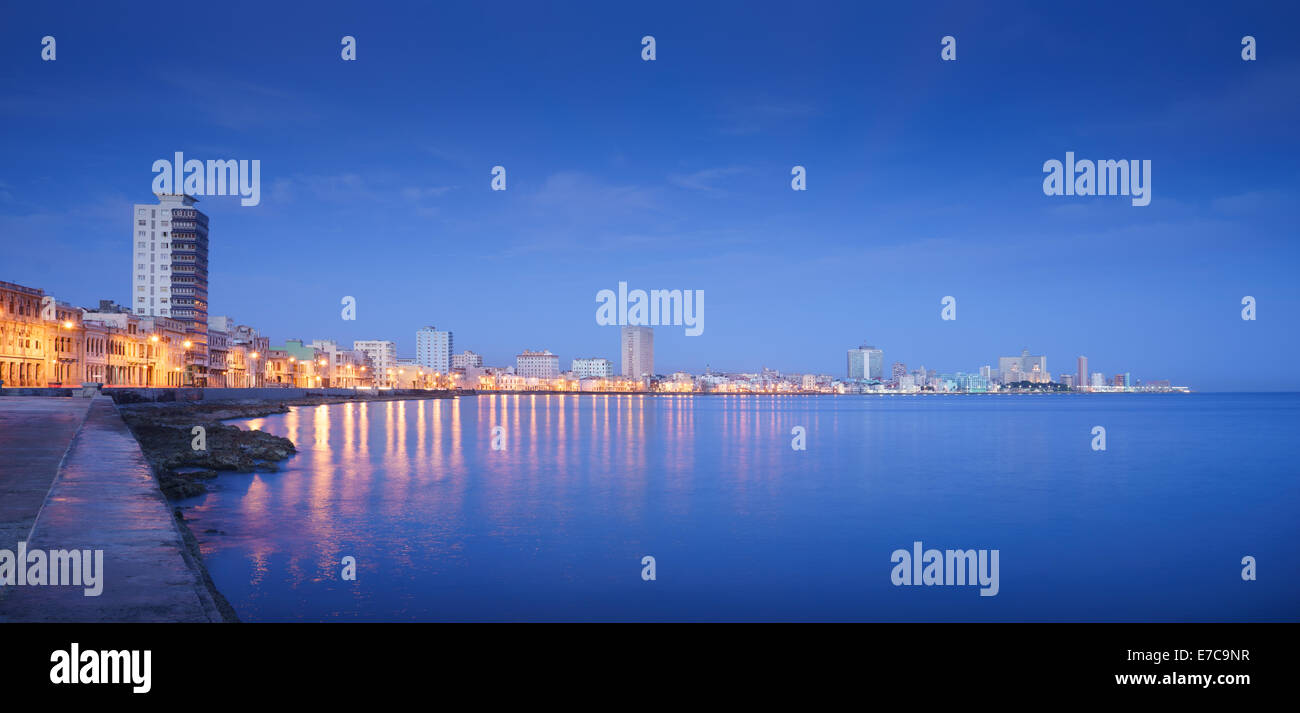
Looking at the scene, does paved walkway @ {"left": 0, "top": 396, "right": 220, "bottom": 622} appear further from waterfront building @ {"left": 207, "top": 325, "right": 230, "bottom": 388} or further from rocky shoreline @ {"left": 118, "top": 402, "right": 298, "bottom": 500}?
waterfront building @ {"left": 207, "top": 325, "right": 230, "bottom": 388}

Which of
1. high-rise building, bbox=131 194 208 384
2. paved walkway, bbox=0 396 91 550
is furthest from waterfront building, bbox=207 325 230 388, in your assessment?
paved walkway, bbox=0 396 91 550

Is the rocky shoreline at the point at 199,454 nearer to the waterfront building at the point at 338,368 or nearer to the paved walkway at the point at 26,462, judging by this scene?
the paved walkway at the point at 26,462

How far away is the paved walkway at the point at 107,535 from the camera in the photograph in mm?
6215

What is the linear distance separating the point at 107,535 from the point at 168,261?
15294 cm

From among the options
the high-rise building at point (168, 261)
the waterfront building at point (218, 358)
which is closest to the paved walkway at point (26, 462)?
the waterfront building at point (218, 358)

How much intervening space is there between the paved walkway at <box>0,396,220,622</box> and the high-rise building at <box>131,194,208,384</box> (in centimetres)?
13792

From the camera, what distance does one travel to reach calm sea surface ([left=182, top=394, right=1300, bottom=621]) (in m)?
12.6

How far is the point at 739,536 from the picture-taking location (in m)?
18.3

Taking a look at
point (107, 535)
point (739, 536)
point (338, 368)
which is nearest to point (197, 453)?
point (739, 536)

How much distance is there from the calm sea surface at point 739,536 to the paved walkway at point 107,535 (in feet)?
7.01

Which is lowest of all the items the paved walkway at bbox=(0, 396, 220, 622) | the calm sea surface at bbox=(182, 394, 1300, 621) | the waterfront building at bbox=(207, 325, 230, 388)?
the calm sea surface at bbox=(182, 394, 1300, 621)

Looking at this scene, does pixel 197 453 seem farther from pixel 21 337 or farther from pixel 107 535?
pixel 21 337
